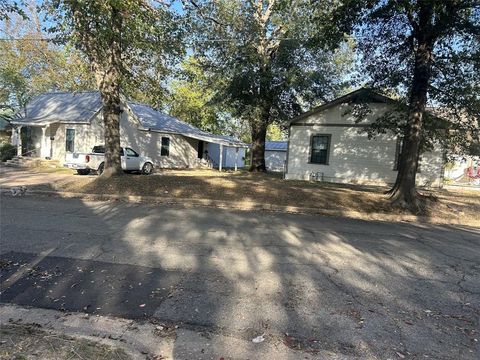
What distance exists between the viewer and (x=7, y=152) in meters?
26.1

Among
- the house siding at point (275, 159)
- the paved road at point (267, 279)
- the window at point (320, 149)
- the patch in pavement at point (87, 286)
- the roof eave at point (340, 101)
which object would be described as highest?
the roof eave at point (340, 101)

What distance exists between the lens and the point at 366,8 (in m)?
12.1

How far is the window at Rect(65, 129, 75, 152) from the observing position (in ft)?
87.3

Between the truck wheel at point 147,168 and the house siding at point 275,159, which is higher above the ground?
the house siding at point 275,159

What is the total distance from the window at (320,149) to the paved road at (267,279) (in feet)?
42.3

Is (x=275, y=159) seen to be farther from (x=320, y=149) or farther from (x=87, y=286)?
(x=87, y=286)

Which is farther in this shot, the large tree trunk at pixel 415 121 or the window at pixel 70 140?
the window at pixel 70 140

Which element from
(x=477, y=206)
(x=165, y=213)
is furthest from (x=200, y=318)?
(x=477, y=206)

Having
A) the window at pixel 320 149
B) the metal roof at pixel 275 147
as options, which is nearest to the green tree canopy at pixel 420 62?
the window at pixel 320 149

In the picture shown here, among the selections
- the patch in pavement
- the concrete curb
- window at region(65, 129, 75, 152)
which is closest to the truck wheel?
window at region(65, 129, 75, 152)

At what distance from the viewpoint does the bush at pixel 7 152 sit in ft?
84.6

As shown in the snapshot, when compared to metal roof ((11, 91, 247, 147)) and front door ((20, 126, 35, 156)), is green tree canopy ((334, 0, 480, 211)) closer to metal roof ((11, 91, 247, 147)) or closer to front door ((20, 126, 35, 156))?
metal roof ((11, 91, 247, 147))

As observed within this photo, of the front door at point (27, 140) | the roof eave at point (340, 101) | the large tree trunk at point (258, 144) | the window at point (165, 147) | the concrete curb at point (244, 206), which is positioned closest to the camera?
the concrete curb at point (244, 206)

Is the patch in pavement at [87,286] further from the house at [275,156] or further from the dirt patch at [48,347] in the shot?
the house at [275,156]
